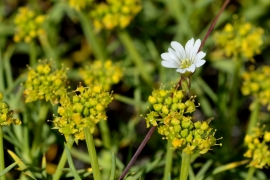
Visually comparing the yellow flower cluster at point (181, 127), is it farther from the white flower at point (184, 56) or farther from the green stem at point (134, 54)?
the green stem at point (134, 54)

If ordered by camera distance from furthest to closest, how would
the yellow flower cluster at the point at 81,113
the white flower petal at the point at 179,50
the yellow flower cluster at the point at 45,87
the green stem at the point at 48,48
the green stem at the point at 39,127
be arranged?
the green stem at the point at 48,48 < the green stem at the point at 39,127 < the yellow flower cluster at the point at 45,87 < the white flower petal at the point at 179,50 < the yellow flower cluster at the point at 81,113

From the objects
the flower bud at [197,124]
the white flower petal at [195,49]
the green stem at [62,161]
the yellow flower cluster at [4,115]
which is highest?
the white flower petal at [195,49]

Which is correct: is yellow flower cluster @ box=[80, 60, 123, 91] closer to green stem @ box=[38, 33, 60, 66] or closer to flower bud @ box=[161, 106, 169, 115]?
green stem @ box=[38, 33, 60, 66]

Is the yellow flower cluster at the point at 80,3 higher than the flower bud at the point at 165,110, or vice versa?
the yellow flower cluster at the point at 80,3

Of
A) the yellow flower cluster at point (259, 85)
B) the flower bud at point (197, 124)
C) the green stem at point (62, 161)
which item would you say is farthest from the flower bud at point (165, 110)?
the yellow flower cluster at point (259, 85)

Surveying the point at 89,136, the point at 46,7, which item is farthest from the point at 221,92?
the point at 46,7

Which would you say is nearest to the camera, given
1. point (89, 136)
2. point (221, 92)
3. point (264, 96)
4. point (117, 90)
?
point (89, 136)

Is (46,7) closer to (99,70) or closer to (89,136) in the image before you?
(99,70)

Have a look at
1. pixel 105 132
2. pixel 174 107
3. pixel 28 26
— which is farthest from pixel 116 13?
pixel 174 107
